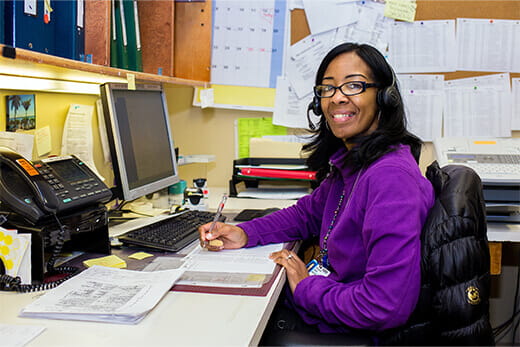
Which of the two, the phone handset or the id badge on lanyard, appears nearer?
the phone handset

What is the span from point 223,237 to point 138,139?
18.3 inches

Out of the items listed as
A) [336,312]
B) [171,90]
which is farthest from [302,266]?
[171,90]

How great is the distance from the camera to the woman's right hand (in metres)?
1.38

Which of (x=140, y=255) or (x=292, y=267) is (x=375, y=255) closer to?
(x=292, y=267)

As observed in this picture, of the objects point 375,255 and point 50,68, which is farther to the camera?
point 50,68

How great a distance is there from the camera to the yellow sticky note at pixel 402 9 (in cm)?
226

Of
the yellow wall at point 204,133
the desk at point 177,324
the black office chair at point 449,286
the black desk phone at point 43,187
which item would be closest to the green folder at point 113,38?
the black desk phone at point 43,187

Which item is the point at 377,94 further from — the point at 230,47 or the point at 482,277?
the point at 230,47

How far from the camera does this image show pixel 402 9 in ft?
7.41

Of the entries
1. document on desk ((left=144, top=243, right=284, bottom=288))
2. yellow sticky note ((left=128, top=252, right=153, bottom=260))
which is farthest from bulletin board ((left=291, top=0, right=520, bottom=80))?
yellow sticky note ((left=128, top=252, right=153, bottom=260))

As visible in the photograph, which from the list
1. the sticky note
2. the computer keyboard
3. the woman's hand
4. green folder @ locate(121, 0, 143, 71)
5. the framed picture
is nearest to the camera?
the woman's hand

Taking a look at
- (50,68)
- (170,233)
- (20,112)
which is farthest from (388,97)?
(20,112)

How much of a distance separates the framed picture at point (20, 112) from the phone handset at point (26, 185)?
1.04 feet

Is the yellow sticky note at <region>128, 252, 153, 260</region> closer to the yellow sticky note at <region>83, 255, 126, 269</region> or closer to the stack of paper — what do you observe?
the yellow sticky note at <region>83, 255, 126, 269</region>
